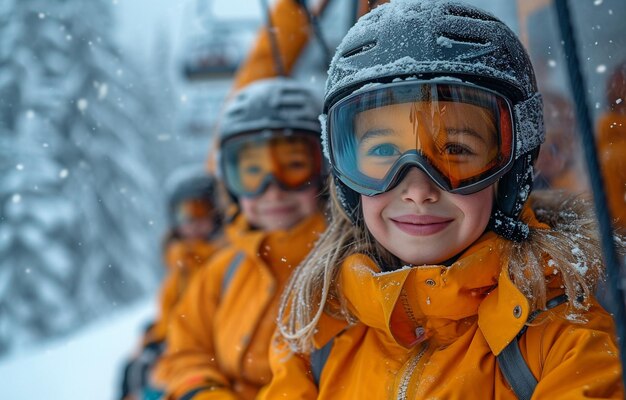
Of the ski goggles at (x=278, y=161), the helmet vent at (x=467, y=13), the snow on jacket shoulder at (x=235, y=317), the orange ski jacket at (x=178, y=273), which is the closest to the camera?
the helmet vent at (x=467, y=13)

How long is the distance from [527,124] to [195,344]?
7.31ft

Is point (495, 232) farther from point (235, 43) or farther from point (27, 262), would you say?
point (27, 262)

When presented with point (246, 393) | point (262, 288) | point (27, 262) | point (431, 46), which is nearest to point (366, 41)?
point (431, 46)

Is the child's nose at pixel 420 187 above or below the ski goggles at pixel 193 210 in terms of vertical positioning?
above

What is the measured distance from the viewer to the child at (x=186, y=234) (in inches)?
207

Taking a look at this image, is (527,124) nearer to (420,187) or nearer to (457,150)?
(457,150)

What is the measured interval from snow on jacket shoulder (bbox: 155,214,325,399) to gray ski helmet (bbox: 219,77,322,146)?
557 millimetres

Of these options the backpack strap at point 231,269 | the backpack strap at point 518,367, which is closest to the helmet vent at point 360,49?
the backpack strap at point 518,367

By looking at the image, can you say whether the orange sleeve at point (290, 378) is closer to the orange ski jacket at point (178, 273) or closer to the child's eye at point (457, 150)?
the child's eye at point (457, 150)

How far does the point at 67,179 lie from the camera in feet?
41.7

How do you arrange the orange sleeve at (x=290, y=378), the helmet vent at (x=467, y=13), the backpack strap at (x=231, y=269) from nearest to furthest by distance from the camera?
1. the helmet vent at (x=467, y=13)
2. the orange sleeve at (x=290, y=378)
3. the backpack strap at (x=231, y=269)

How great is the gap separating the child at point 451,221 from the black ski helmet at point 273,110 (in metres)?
1.17

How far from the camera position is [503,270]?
153 centimetres

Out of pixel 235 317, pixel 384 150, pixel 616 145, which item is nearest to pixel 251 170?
pixel 235 317
